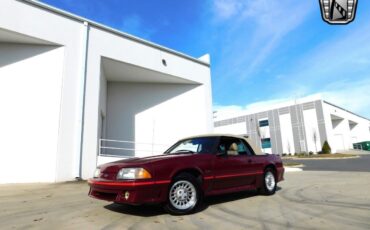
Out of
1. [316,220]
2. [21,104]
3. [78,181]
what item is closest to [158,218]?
[316,220]

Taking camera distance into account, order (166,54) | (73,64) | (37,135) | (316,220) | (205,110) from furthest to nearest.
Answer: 1. (205,110)
2. (166,54)
3. (73,64)
4. (37,135)
5. (316,220)

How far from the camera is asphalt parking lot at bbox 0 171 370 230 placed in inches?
151

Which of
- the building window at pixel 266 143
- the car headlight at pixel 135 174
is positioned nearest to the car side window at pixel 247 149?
the car headlight at pixel 135 174

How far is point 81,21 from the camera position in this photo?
1149 centimetres

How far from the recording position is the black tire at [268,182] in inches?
243

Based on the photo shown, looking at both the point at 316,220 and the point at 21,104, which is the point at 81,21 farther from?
the point at 316,220

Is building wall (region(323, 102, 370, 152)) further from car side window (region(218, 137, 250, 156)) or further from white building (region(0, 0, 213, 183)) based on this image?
car side window (region(218, 137, 250, 156))

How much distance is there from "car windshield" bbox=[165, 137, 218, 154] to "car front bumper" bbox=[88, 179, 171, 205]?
1.21 metres

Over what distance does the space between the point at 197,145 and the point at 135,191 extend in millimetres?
1840

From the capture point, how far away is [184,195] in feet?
14.7

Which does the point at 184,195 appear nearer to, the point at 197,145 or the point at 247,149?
the point at 197,145

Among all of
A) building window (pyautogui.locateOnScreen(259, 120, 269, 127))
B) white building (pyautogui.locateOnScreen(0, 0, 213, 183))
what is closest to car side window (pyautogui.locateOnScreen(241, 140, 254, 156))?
white building (pyautogui.locateOnScreen(0, 0, 213, 183))

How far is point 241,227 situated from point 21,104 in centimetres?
942

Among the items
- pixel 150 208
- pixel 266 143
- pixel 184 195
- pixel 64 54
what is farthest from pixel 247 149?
pixel 266 143
